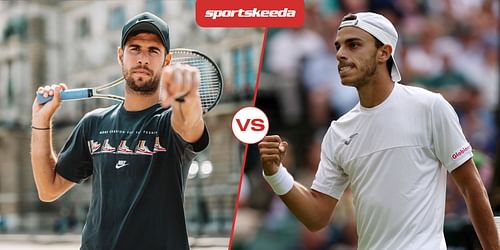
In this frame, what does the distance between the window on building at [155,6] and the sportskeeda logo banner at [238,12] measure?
0.84m

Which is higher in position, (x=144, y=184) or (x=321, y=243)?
(x=144, y=184)

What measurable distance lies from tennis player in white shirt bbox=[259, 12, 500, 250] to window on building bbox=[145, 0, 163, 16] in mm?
1444

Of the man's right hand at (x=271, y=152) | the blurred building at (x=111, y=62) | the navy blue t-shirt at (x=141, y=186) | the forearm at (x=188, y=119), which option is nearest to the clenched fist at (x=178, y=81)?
the forearm at (x=188, y=119)

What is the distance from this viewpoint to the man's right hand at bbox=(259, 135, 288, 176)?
147cm

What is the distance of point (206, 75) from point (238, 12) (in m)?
0.36

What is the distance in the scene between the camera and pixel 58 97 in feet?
4.98

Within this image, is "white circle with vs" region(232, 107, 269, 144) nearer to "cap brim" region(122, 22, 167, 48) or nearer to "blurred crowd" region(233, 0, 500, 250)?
"cap brim" region(122, 22, 167, 48)

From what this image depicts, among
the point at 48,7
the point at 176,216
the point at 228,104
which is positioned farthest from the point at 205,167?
the point at 48,7

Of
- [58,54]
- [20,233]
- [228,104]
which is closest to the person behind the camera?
[228,104]

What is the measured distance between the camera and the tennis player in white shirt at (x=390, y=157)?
56.2 inches

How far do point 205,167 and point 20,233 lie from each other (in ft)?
14.5

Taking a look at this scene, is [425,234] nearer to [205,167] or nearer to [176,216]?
[176,216]

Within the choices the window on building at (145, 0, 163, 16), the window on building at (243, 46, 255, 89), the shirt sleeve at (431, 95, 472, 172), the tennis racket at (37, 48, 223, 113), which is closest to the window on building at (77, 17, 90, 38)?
the window on building at (145, 0, 163, 16)

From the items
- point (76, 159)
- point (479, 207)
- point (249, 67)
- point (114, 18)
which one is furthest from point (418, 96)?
point (114, 18)
